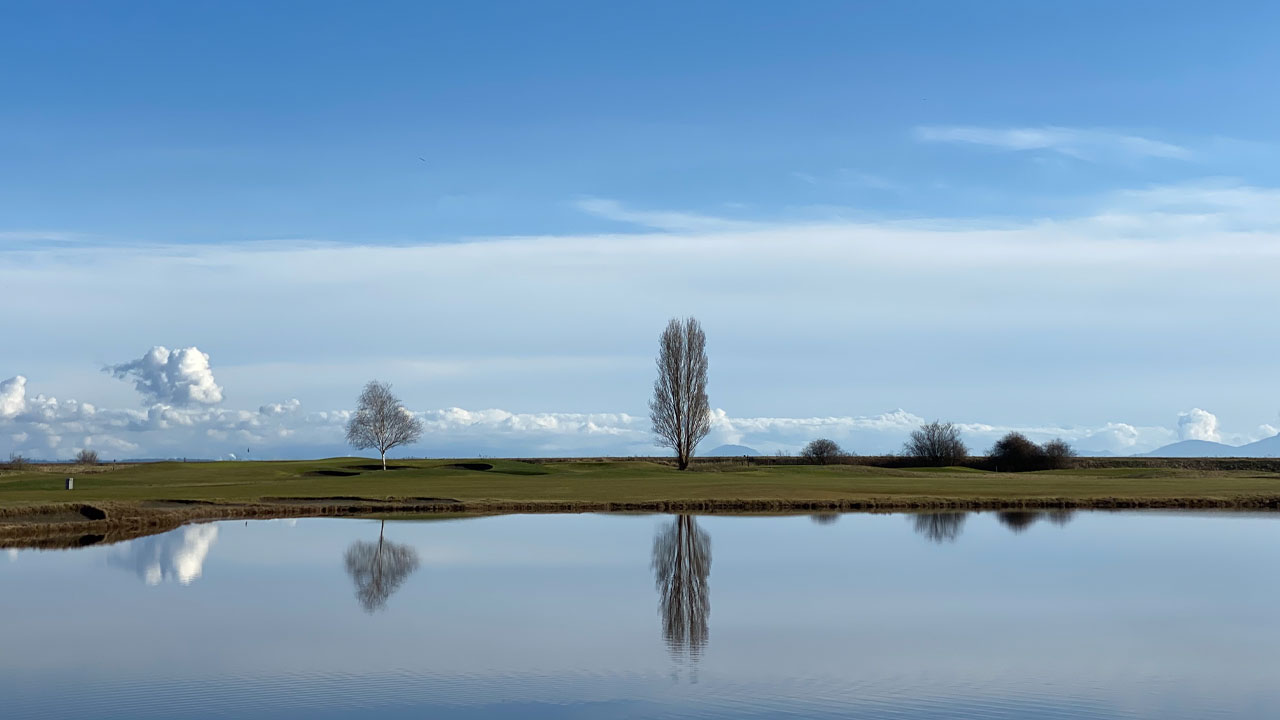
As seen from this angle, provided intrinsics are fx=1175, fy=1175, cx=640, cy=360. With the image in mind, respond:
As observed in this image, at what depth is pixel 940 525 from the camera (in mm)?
34938

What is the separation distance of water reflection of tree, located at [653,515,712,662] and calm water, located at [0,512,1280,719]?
Answer: 84 millimetres

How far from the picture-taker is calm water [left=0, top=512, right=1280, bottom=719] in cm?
1238

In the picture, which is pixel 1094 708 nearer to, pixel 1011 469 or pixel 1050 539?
pixel 1050 539

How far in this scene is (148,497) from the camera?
42062mm

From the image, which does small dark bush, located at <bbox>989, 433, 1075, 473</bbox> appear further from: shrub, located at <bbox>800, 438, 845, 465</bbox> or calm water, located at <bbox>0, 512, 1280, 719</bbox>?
calm water, located at <bbox>0, 512, 1280, 719</bbox>

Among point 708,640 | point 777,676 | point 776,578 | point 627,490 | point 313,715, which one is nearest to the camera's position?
point 313,715

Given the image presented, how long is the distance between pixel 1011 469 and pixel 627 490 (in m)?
44.4

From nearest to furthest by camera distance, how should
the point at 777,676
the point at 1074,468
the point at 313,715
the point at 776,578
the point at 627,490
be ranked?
the point at 313,715, the point at 777,676, the point at 776,578, the point at 627,490, the point at 1074,468

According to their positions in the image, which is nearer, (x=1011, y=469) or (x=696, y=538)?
(x=696, y=538)

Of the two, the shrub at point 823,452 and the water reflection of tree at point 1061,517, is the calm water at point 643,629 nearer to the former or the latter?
the water reflection of tree at point 1061,517

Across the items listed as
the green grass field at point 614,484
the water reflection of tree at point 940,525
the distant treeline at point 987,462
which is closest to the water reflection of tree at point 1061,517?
the water reflection of tree at point 940,525

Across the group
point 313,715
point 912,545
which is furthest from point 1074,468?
point 313,715

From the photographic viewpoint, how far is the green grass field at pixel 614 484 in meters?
44.6

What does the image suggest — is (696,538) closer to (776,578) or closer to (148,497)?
(776,578)
